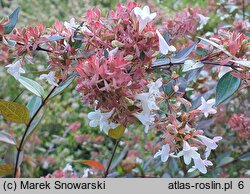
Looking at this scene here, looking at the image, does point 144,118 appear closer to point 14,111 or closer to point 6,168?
point 14,111

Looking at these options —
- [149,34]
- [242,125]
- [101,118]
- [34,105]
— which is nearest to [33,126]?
[34,105]

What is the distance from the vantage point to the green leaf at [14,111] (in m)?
0.90

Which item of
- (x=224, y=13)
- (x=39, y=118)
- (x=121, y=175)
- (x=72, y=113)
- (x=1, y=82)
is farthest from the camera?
(x=1, y=82)

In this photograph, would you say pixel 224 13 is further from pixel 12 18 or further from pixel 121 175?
pixel 12 18

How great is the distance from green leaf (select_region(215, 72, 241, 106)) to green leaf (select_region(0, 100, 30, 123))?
1.32 ft

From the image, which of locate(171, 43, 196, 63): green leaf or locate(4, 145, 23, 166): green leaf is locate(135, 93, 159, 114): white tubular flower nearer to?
locate(171, 43, 196, 63): green leaf

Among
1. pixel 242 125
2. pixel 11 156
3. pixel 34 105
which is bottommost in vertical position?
pixel 242 125

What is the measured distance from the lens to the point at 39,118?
101cm

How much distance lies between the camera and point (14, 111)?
2.99ft

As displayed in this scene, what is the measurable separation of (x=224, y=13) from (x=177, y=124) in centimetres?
147

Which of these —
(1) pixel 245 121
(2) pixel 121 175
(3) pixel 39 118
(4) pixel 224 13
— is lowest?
(2) pixel 121 175

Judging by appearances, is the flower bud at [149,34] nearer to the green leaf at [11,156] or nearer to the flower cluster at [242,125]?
the green leaf at [11,156]

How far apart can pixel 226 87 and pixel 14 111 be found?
17.1 inches

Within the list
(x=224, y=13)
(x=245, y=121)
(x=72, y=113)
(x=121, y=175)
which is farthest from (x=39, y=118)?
(x=72, y=113)
